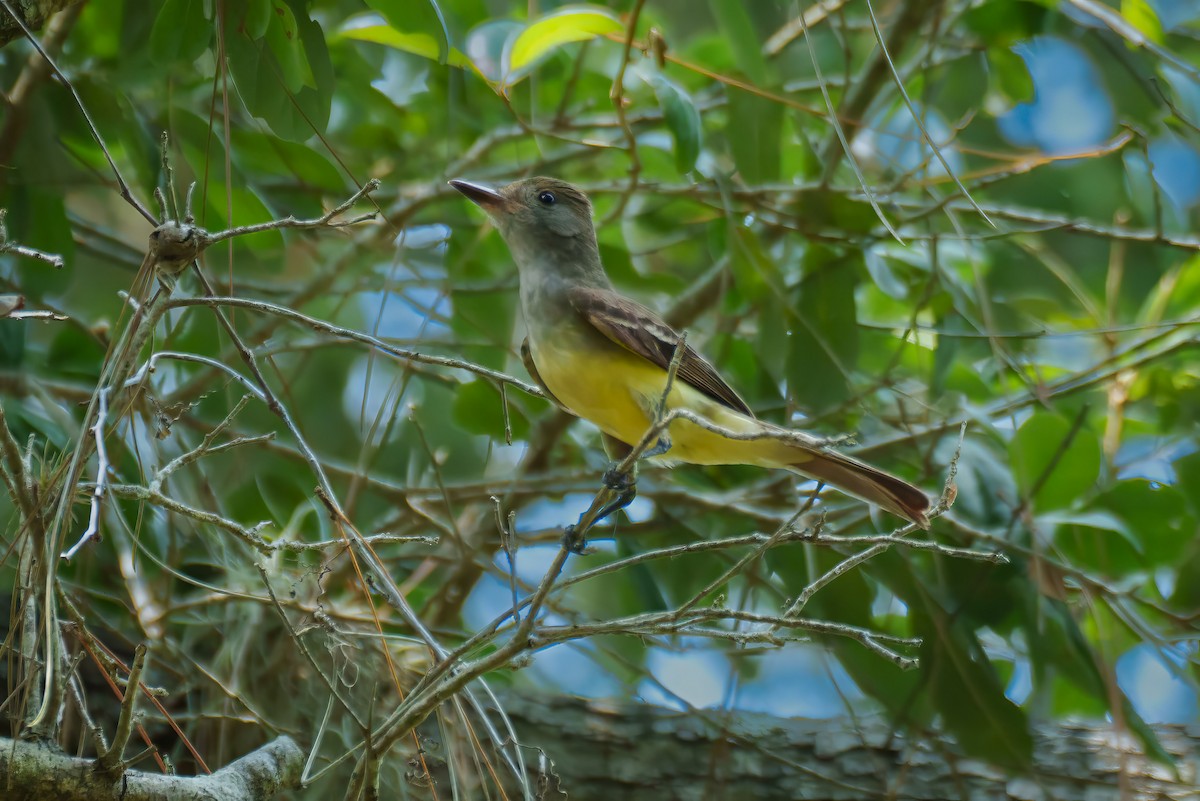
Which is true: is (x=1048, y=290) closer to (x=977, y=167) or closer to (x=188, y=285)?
(x=977, y=167)

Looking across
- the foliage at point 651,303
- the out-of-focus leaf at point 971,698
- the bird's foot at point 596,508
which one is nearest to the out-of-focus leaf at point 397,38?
the foliage at point 651,303

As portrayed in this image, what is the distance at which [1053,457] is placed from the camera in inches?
135

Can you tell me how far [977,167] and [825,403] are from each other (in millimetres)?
1316

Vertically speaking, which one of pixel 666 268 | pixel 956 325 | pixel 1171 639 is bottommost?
pixel 1171 639

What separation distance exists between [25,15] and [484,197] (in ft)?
5.10

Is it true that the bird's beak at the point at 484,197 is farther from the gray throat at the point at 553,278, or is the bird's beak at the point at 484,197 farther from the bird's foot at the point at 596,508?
the bird's foot at the point at 596,508

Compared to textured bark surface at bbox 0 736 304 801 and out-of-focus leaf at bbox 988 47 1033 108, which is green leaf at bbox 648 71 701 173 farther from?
textured bark surface at bbox 0 736 304 801

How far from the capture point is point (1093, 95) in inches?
162

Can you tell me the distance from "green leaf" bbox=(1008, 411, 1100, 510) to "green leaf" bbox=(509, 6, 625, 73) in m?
1.68

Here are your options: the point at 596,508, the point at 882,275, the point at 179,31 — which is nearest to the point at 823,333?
the point at 882,275

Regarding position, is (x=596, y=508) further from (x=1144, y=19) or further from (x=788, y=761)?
(x=1144, y=19)

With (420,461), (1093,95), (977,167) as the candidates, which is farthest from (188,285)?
(1093,95)

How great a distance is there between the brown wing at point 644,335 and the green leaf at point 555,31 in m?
0.64

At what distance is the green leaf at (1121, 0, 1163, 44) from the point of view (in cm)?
378
